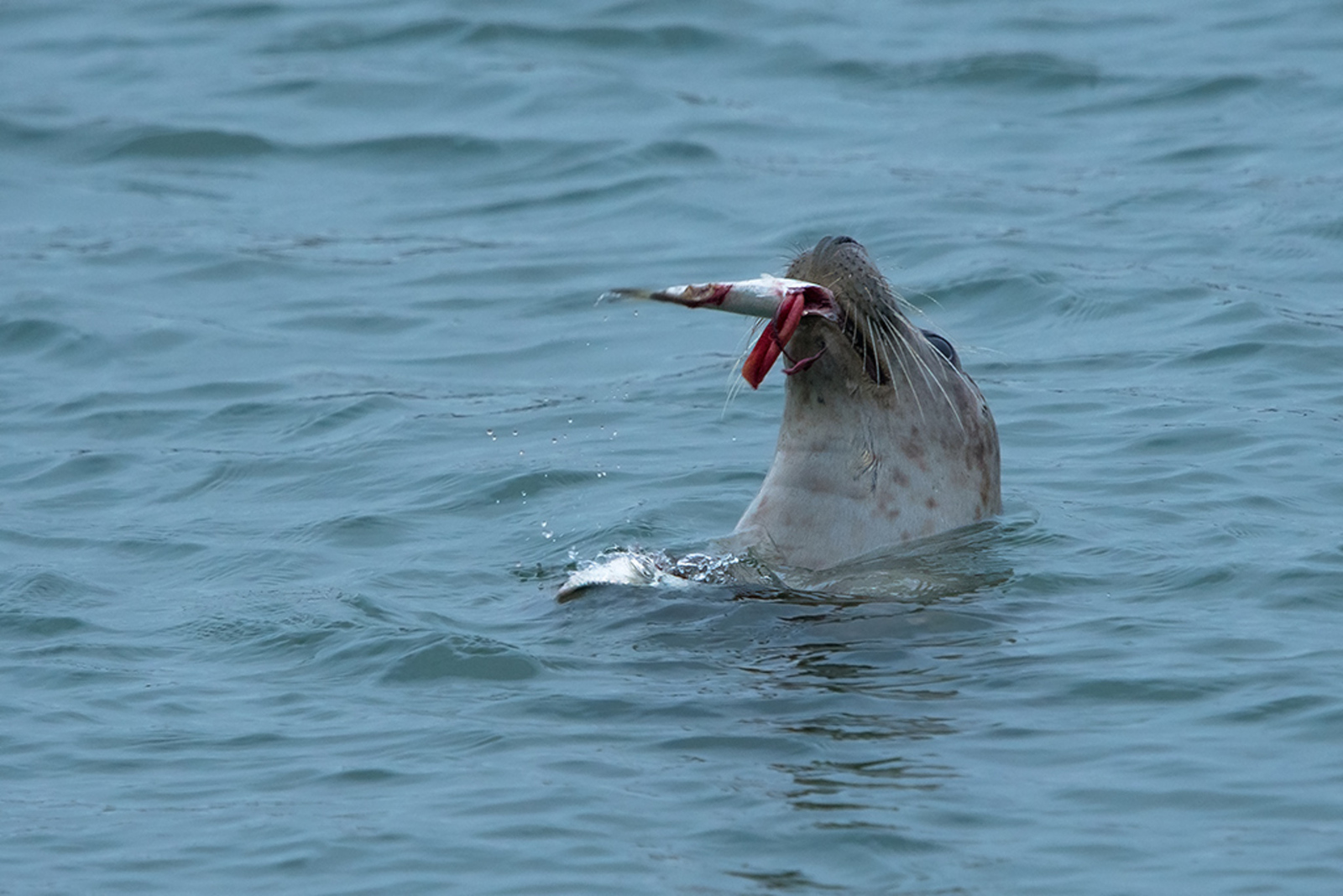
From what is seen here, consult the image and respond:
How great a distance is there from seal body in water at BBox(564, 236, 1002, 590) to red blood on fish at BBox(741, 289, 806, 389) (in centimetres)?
23

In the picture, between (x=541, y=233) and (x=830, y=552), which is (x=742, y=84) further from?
(x=830, y=552)

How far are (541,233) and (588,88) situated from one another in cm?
335

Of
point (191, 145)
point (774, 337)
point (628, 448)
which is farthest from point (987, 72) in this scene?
point (774, 337)

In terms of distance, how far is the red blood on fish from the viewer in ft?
22.3

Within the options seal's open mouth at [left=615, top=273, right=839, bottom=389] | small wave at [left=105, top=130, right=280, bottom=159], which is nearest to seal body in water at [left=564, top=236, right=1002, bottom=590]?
seal's open mouth at [left=615, top=273, right=839, bottom=389]

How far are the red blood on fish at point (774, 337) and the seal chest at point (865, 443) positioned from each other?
0.23m

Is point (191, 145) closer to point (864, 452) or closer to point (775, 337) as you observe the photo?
point (864, 452)

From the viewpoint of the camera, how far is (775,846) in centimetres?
520

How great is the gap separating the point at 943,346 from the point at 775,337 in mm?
1079

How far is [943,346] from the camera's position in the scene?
770 centimetres

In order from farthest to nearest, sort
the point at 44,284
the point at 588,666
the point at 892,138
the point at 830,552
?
1. the point at 892,138
2. the point at 44,284
3. the point at 830,552
4. the point at 588,666

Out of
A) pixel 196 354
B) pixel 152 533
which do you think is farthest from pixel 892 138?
pixel 152 533

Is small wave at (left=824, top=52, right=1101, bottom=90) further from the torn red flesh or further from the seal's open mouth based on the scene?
the torn red flesh

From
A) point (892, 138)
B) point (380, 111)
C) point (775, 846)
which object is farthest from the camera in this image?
point (380, 111)
